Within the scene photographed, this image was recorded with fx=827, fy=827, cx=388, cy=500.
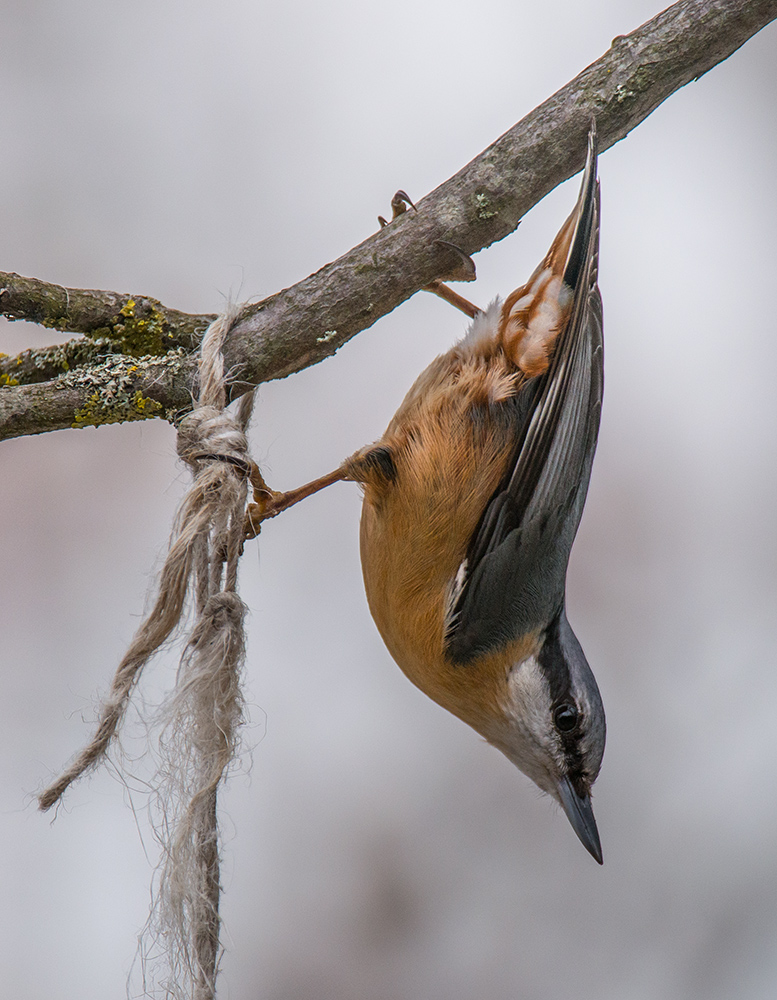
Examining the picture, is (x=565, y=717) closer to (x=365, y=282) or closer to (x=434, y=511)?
(x=434, y=511)

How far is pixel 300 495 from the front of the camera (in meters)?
1.18

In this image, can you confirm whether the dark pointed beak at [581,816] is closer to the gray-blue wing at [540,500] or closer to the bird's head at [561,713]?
the bird's head at [561,713]

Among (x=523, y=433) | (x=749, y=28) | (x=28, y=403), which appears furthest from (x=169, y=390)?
(x=749, y=28)

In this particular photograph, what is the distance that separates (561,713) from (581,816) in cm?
17

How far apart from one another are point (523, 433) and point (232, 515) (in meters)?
0.55

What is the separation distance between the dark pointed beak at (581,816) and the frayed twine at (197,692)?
0.66m

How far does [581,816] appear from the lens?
1277 millimetres

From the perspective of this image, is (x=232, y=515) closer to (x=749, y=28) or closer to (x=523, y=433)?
(x=523, y=433)

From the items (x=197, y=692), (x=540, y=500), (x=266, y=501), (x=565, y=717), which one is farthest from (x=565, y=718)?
(x=197, y=692)

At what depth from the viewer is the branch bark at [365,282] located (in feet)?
2.93

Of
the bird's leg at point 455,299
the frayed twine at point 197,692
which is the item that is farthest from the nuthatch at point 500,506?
the frayed twine at point 197,692

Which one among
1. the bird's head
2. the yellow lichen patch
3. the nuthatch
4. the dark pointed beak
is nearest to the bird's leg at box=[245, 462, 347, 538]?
the nuthatch

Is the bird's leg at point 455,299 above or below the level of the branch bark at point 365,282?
above

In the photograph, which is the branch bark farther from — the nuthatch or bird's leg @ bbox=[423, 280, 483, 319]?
bird's leg @ bbox=[423, 280, 483, 319]
